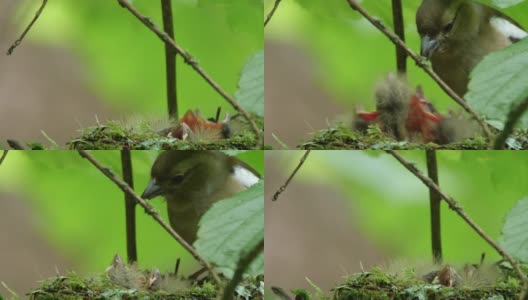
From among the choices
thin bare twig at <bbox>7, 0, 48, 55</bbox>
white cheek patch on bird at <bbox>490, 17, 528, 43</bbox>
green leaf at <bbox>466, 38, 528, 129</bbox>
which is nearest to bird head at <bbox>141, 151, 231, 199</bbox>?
thin bare twig at <bbox>7, 0, 48, 55</bbox>

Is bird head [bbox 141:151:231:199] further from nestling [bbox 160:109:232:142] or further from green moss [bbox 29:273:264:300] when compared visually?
green moss [bbox 29:273:264:300]

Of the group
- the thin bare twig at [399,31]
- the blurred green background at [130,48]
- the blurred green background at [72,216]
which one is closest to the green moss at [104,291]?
the blurred green background at [72,216]

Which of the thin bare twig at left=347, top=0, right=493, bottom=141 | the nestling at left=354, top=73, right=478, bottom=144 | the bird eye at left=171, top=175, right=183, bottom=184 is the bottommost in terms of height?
the bird eye at left=171, top=175, right=183, bottom=184

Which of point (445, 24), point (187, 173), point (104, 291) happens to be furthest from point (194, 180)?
point (445, 24)

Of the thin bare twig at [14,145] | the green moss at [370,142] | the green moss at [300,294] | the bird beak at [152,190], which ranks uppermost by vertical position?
the green moss at [370,142]

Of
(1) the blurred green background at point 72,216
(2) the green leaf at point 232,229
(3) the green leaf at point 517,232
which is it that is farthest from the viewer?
(1) the blurred green background at point 72,216

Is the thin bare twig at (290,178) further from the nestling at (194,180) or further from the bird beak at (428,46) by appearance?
the bird beak at (428,46)

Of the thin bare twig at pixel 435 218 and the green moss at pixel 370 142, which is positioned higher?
the green moss at pixel 370 142
